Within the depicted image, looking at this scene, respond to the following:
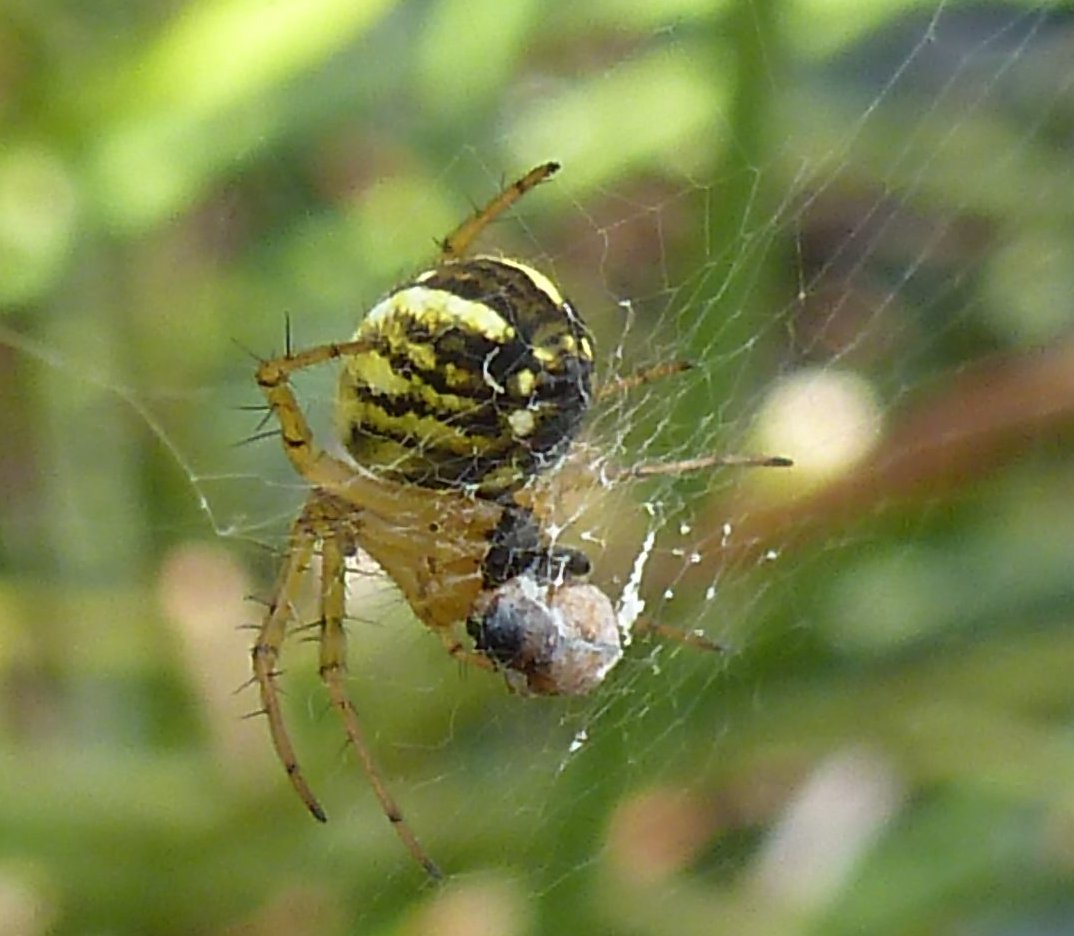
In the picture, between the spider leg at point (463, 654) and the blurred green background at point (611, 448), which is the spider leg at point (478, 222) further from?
the spider leg at point (463, 654)

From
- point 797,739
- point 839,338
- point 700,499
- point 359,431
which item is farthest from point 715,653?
point 839,338

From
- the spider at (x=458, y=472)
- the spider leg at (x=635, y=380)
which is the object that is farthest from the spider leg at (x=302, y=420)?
the spider leg at (x=635, y=380)

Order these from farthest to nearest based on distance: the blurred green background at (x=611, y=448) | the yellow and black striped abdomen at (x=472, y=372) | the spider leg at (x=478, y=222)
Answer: the blurred green background at (x=611, y=448) < the spider leg at (x=478, y=222) < the yellow and black striped abdomen at (x=472, y=372)

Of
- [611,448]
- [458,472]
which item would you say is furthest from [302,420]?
[611,448]

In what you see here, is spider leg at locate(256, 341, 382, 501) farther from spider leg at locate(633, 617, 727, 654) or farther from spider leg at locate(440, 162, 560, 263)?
spider leg at locate(633, 617, 727, 654)

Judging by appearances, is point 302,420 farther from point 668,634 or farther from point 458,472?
point 668,634

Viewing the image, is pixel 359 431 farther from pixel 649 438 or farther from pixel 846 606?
pixel 846 606
